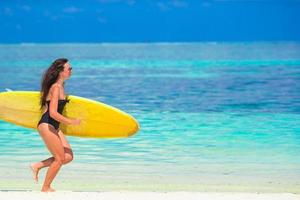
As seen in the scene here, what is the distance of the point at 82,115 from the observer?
7.46 m

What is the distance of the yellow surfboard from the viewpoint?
7.41m

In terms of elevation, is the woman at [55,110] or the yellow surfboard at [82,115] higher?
the woman at [55,110]

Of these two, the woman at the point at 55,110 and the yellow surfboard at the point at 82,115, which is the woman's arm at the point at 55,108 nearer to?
the woman at the point at 55,110

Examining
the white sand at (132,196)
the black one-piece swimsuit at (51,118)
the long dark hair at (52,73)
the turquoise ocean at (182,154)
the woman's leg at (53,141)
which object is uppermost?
the long dark hair at (52,73)

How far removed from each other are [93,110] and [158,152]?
3.58 metres

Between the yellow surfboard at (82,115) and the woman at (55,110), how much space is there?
2.09 ft

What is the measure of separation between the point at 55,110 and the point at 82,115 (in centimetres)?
95

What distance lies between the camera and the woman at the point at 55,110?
6.54m

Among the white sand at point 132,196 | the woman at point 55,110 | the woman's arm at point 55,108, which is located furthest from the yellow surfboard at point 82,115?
the white sand at point 132,196

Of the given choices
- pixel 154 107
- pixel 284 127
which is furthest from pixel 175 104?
pixel 284 127

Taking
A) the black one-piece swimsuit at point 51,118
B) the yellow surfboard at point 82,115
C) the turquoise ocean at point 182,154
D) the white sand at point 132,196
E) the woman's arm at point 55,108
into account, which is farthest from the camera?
the turquoise ocean at point 182,154

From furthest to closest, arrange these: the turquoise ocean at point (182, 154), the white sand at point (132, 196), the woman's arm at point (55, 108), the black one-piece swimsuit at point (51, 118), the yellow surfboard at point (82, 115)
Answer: the turquoise ocean at point (182, 154), the yellow surfboard at point (82, 115), the black one-piece swimsuit at point (51, 118), the woman's arm at point (55, 108), the white sand at point (132, 196)

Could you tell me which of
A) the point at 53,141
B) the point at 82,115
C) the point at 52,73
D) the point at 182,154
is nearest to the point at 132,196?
the point at 53,141

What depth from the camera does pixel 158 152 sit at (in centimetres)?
1098
